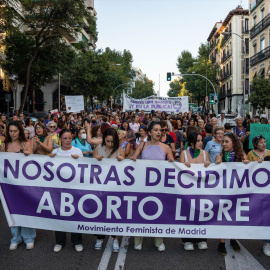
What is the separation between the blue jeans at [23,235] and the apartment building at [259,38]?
31623mm

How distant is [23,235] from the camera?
488 centimetres

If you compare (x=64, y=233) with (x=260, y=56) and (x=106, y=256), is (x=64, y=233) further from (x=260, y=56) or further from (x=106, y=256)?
(x=260, y=56)

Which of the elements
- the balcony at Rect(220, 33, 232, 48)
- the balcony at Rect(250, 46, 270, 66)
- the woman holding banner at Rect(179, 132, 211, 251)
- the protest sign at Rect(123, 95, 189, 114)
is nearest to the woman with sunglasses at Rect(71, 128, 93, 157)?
the woman holding banner at Rect(179, 132, 211, 251)

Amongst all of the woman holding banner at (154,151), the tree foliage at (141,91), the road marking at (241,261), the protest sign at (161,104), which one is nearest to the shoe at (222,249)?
the road marking at (241,261)

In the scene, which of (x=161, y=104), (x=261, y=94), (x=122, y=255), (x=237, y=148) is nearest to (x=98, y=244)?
(x=122, y=255)

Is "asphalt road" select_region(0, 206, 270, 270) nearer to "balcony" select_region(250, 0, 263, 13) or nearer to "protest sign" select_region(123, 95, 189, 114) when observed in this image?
"protest sign" select_region(123, 95, 189, 114)

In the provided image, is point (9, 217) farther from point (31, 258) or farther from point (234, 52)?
point (234, 52)

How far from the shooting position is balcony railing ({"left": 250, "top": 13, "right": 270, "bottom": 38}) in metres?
34.6

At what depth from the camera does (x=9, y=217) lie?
15.7 feet

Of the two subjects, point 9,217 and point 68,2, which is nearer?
point 9,217

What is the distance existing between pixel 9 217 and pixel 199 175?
2564mm

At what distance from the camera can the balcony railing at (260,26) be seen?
1363 inches

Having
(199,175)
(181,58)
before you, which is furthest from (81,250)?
(181,58)

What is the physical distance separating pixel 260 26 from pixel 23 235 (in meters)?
37.0
